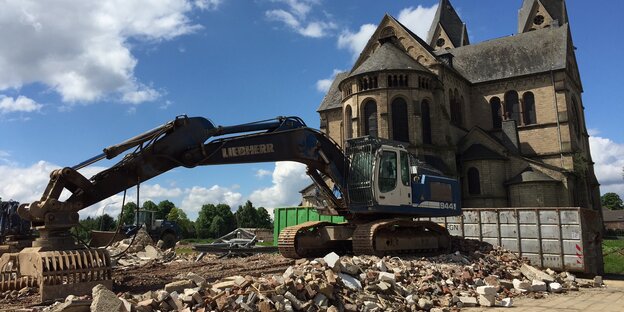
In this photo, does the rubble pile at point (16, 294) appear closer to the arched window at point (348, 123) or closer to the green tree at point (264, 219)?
the arched window at point (348, 123)

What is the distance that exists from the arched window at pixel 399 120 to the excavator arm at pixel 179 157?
23632 mm

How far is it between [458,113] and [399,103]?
905 cm

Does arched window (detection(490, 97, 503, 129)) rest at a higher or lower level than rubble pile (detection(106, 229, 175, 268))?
higher

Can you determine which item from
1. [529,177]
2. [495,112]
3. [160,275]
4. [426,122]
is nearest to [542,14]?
[495,112]

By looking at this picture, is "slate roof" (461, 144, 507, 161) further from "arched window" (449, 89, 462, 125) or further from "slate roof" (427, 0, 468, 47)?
"slate roof" (427, 0, 468, 47)

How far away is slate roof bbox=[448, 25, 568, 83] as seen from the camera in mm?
41406

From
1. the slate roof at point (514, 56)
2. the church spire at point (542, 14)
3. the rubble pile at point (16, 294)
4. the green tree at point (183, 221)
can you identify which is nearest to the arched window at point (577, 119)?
the slate roof at point (514, 56)

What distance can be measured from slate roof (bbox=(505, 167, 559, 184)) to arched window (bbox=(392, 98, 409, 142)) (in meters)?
8.58

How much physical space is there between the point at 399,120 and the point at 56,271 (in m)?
30.0

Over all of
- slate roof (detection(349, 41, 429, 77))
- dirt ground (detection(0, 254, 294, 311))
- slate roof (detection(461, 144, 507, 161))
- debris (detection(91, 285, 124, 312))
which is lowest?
dirt ground (detection(0, 254, 294, 311))

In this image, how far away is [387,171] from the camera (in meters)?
11.8

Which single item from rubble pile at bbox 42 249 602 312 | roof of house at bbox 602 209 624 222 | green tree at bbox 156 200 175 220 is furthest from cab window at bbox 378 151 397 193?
roof of house at bbox 602 209 624 222

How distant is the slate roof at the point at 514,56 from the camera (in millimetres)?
41406

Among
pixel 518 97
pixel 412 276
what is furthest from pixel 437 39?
pixel 412 276
